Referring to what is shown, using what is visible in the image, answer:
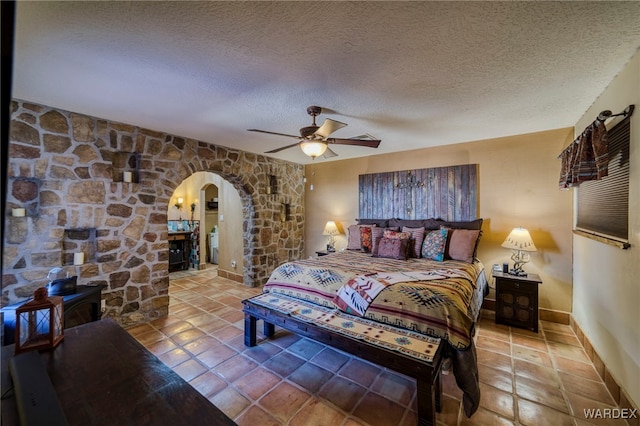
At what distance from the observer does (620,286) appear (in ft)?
6.77

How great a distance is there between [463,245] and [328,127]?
2.38 meters

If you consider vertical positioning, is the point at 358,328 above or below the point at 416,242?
below

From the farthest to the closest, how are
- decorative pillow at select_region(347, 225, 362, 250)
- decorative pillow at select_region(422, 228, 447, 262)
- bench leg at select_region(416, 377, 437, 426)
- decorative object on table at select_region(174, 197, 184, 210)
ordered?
decorative object on table at select_region(174, 197, 184, 210)
decorative pillow at select_region(347, 225, 362, 250)
decorative pillow at select_region(422, 228, 447, 262)
bench leg at select_region(416, 377, 437, 426)

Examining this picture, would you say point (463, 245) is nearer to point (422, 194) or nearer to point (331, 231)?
point (422, 194)

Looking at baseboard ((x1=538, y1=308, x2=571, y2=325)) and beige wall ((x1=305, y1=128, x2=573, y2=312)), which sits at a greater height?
beige wall ((x1=305, y1=128, x2=573, y2=312))

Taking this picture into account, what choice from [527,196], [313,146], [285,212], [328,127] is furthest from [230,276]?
[527,196]

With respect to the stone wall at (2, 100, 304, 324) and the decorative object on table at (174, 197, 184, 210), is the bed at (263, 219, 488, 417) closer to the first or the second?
the stone wall at (2, 100, 304, 324)

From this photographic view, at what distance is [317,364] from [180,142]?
3.27 m

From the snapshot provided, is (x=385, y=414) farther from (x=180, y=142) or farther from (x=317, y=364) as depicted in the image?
(x=180, y=142)

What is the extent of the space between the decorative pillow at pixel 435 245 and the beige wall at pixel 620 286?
1391 mm

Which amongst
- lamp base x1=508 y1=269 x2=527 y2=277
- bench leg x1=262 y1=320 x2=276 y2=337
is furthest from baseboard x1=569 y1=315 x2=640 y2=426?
bench leg x1=262 y1=320 x2=276 y2=337

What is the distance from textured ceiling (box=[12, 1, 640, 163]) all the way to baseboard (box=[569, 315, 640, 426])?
2.36 meters

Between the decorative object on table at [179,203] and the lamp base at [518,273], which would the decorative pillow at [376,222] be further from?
the decorative object on table at [179,203]

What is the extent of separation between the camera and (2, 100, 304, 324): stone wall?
2.60 m
